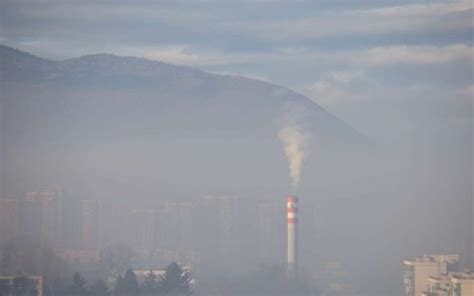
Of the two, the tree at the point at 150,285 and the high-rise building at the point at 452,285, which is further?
the tree at the point at 150,285

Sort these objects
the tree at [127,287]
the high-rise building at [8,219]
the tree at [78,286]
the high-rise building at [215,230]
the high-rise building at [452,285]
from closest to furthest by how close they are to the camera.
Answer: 1. the high-rise building at [452,285]
2. the tree at [78,286]
3. the tree at [127,287]
4. the high-rise building at [8,219]
5. the high-rise building at [215,230]

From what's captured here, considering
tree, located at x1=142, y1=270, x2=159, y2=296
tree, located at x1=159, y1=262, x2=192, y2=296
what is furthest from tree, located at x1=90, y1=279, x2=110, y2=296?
tree, located at x1=159, y1=262, x2=192, y2=296

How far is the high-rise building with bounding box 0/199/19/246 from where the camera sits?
15390 mm

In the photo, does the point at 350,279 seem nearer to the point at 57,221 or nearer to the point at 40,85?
the point at 57,221

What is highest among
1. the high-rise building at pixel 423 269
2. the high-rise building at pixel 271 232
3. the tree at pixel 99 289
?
the high-rise building at pixel 271 232

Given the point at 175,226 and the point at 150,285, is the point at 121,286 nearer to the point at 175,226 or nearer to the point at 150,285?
the point at 150,285

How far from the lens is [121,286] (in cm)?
1440

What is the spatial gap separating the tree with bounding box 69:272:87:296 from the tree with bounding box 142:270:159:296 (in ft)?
2.83

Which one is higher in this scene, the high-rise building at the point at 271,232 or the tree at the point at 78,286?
the high-rise building at the point at 271,232

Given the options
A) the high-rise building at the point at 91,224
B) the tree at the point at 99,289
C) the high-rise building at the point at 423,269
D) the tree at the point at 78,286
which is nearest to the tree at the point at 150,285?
the tree at the point at 99,289

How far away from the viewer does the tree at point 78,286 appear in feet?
45.8

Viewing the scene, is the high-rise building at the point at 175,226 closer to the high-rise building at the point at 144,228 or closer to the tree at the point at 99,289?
the high-rise building at the point at 144,228

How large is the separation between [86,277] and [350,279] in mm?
4243

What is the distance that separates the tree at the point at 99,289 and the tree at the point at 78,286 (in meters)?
0.12
